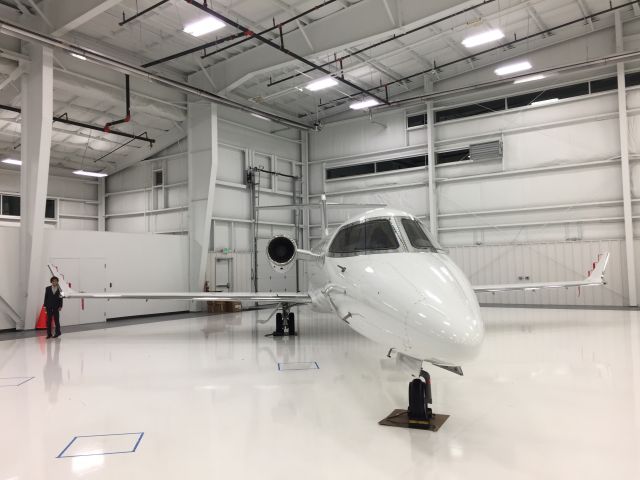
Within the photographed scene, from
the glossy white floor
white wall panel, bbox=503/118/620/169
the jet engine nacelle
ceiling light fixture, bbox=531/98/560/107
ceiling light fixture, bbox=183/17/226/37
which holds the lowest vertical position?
the glossy white floor

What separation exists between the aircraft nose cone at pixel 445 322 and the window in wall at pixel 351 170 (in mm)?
16574

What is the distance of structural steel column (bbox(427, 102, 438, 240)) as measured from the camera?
1791 centimetres

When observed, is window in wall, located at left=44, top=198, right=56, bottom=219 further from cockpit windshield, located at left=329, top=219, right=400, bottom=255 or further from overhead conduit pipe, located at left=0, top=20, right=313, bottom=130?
cockpit windshield, located at left=329, top=219, right=400, bottom=255

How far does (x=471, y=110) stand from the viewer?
1772cm

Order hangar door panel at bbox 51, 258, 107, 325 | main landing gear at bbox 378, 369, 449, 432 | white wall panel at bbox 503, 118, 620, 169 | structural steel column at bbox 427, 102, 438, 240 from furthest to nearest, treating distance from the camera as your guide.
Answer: structural steel column at bbox 427, 102, 438, 240 < white wall panel at bbox 503, 118, 620, 169 < hangar door panel at bbox 51, 258, 107, 325 < main landing gear at bbox 378, 369, 449, 432

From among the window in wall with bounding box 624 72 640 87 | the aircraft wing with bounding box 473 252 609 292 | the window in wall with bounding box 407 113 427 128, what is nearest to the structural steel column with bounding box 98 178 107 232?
the window in wall with bounding box 407 113 427 128

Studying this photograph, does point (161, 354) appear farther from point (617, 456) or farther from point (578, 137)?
point (578, 137)

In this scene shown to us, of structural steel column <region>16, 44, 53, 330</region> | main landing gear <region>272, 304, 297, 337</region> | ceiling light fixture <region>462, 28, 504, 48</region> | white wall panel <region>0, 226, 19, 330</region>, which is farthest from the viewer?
white wall panel <region>0, 226, 19, 330</region>

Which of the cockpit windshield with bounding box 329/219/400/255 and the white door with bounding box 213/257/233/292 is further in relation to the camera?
the white door with bounding box 213/257/233/292

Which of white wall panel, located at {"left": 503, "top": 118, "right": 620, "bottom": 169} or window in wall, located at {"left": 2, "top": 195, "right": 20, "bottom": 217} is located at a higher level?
white wall panel, located at {"left": 503, "top": 118, "right": 620, "bottom": 169}

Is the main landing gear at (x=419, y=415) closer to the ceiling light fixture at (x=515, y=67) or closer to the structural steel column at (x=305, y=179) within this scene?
the ceiling light fixture at (x=515, y=67)

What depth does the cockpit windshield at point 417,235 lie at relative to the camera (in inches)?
214

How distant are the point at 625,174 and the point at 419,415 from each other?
14.1m

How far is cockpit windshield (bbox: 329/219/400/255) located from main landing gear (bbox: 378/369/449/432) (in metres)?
1.66
